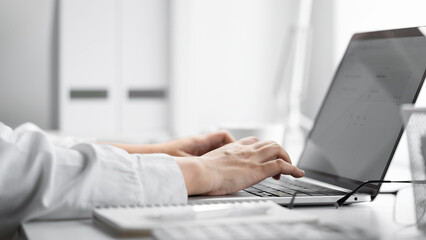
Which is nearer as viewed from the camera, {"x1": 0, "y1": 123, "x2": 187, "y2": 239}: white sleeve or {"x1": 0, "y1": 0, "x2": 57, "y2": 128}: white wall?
{"x1": 0, "y1": 123, "x2": 187, "y2": 239}: white sleeve

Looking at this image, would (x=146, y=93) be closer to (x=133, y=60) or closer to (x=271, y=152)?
(x=133, y=60)

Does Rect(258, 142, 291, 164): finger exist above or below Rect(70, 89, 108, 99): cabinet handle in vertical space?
above

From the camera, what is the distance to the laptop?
0.88 m

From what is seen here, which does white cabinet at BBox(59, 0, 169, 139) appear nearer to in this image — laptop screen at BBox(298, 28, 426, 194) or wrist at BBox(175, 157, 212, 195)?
laptop screen at BBox(298, 28, 426, 194)

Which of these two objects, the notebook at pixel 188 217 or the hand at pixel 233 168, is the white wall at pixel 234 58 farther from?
the notebook at pixel 188 217

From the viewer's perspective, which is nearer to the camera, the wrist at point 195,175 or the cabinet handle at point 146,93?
the wrist at point 195,175

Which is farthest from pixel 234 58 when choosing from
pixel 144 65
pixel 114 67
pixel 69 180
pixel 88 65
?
pixel 69 180

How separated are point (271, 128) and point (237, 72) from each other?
2.57 meters

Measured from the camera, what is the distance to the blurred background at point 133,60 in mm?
3436

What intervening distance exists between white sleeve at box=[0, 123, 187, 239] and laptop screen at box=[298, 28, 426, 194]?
0.31 m

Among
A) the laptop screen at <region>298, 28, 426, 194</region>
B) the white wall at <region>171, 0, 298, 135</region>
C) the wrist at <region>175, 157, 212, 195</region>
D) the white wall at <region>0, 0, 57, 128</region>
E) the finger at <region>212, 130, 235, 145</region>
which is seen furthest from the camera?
the white wall at <region>171, 0, 298, 135</region>

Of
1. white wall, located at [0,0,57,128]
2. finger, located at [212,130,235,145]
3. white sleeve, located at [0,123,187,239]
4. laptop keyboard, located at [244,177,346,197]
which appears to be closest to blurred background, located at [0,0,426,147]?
white wall, located at [0,0,57,128]

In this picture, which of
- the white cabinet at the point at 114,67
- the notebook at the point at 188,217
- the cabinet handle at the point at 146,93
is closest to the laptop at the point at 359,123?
the notebook at the point at 188,217

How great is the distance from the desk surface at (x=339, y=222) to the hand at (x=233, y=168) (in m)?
0.08
